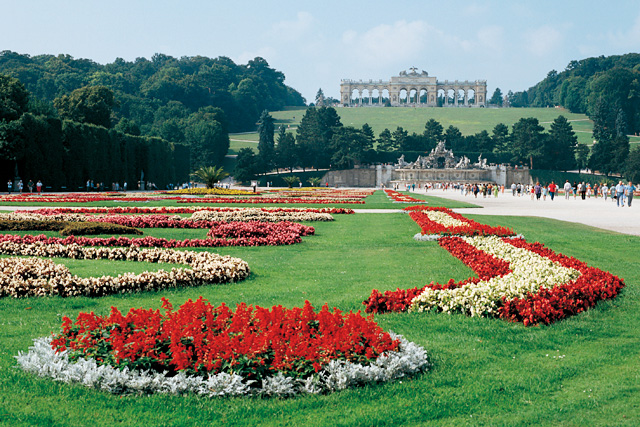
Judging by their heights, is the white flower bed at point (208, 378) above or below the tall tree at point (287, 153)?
below

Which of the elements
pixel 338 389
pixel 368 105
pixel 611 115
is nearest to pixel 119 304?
pixel 338 389

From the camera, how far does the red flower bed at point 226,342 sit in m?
4.62

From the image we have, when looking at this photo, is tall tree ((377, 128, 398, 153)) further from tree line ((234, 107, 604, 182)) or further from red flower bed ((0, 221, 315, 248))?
red flower bed ((0, 221, 315, 248))

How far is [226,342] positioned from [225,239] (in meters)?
9.20

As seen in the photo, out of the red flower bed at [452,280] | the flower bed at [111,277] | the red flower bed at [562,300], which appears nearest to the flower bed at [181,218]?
the red flower bed at [452,280]

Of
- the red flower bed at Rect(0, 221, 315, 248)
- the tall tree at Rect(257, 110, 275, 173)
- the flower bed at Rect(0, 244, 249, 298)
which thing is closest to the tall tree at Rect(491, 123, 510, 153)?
the tall tree at Rect(257, 110, 275, 173)

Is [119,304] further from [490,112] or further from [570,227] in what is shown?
[490,112]

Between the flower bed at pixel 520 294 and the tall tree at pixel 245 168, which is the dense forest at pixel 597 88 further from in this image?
the flower bed at pixel 520 294

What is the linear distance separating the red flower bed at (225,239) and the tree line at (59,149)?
3218cm

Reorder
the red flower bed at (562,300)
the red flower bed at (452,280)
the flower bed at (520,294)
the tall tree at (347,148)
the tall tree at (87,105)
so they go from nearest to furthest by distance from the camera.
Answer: the red flower bed at (562,300) → the flower bed at (520,294) → the red flower bed at (452,280) → the tall tree at (87,105) → the tall tree at (347,148)

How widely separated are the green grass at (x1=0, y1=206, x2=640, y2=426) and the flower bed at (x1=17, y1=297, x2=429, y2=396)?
0.10m

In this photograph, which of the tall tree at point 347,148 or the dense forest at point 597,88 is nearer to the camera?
the tall tree at point 347,148

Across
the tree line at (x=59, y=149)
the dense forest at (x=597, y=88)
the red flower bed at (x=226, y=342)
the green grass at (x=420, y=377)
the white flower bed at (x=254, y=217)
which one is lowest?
the green grass at (x=420, y=377)

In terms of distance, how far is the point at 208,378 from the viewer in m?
4.53
